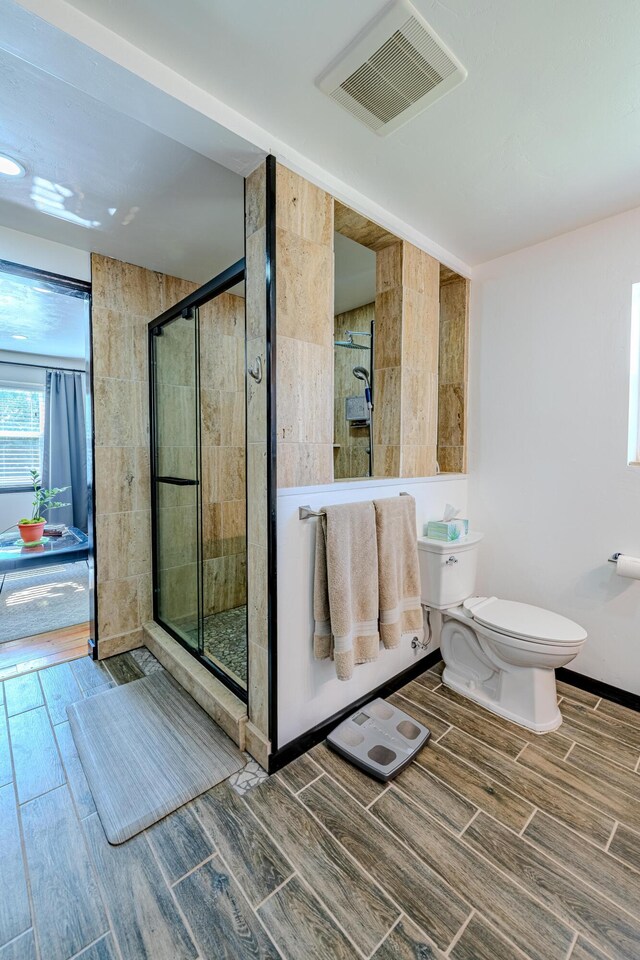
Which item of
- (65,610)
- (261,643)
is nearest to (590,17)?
(261,643)

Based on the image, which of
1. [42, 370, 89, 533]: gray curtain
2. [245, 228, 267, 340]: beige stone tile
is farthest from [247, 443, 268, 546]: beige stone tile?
[42, 370, 89, 533]: gray curtain

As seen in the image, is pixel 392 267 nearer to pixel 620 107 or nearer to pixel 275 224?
pixel 275 224

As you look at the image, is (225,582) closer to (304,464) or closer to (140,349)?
(304,464)

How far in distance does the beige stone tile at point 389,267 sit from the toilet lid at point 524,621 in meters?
1.68

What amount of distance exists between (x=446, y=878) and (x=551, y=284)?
2556 mm

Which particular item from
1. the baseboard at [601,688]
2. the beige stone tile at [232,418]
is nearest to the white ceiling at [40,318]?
the beige stone tile at [232,418]

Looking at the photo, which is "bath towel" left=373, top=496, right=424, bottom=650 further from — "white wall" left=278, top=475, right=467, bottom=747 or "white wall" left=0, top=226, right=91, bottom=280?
"white wall" left=0, top=226, right=91, bottom=280

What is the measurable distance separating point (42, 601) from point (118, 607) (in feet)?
4.15

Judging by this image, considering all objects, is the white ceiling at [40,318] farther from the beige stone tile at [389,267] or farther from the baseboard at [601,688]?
the baseboard at [601,688]

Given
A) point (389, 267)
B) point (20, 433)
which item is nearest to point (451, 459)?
point (389, 267)

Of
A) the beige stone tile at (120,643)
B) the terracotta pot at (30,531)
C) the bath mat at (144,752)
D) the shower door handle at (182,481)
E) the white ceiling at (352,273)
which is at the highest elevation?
the white ceiling at (352,273)

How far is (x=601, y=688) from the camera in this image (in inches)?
79.4

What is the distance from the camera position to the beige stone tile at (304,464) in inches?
58.2

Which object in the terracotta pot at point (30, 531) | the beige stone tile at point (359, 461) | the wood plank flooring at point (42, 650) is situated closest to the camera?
the wood plank flooring at point (42, 650)
